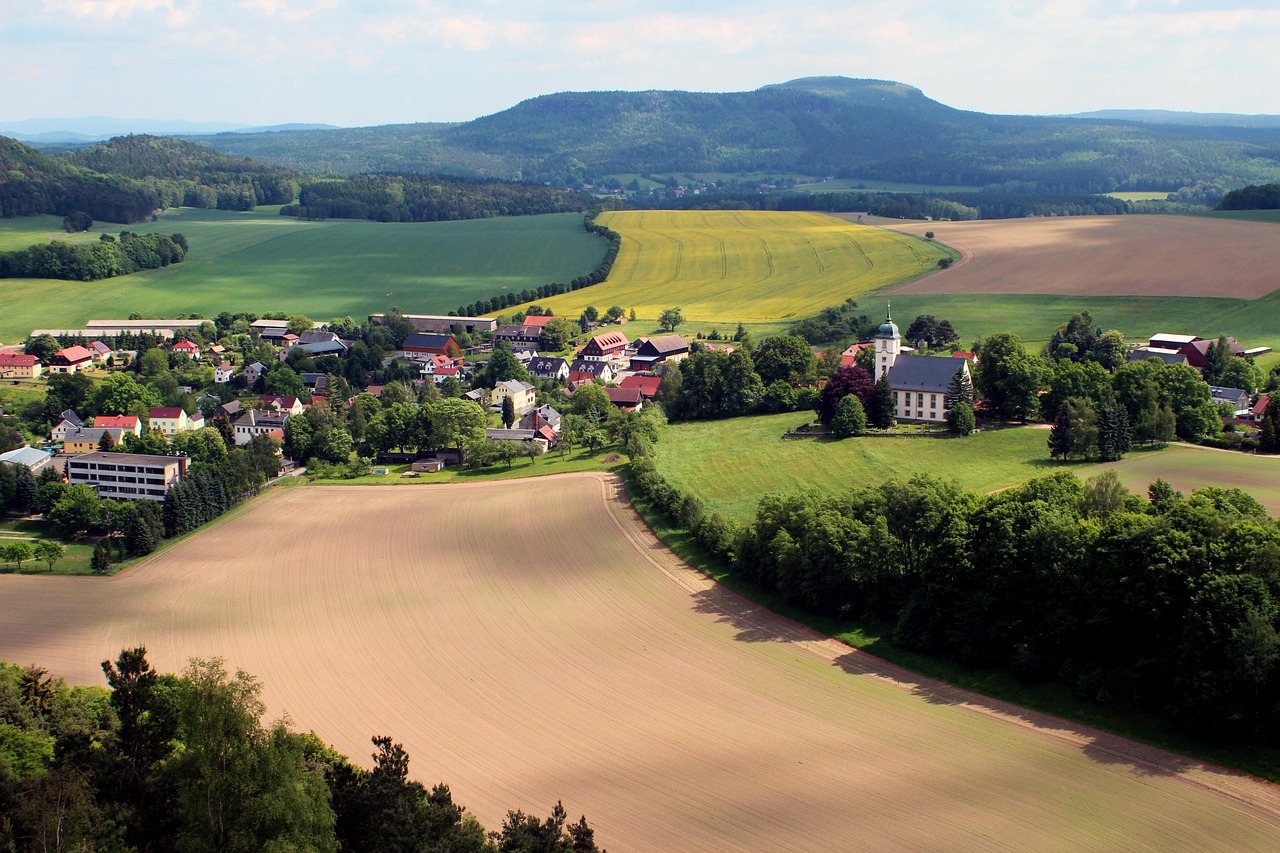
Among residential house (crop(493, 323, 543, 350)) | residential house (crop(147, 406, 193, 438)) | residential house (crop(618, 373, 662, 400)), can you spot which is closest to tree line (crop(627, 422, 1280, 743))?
residential house (crop(618, 373, 662, 400))

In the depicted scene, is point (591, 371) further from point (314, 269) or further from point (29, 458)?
point (314, 269)

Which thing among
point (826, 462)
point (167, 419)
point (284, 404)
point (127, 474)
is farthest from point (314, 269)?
point (826, 462)

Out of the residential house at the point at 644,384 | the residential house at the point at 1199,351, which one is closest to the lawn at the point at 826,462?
the residential house at the point at 644,384

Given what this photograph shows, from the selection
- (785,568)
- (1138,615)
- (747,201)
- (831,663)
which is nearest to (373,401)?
(785,568)

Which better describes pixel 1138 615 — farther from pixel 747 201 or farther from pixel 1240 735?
pixel 747 201

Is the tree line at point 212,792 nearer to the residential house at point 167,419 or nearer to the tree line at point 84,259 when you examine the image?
the residential house at point 167,419

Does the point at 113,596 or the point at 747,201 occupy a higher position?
the point at 747,201
